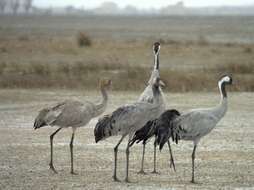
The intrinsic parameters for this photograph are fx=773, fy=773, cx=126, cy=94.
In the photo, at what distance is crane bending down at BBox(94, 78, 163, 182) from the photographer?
11.4m

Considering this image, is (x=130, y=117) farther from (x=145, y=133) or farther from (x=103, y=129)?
(x=145, y=133)

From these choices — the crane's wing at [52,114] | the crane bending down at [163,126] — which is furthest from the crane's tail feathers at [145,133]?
the crane's wing at [52,114]

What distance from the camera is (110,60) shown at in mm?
35094

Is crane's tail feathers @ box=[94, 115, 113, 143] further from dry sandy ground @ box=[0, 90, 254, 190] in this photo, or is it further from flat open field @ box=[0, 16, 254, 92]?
flat open field @ box=[0, 16, 254, 92]

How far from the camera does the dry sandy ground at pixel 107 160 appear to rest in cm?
1100

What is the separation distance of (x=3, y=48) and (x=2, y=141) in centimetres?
2794

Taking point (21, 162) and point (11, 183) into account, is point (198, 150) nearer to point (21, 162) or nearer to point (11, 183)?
point (21, 162)

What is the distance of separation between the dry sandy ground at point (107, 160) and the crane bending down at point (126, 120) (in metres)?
0.60

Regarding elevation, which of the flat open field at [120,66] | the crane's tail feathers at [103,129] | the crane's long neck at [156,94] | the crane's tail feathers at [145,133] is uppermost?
the crane's long neck at [156,94]

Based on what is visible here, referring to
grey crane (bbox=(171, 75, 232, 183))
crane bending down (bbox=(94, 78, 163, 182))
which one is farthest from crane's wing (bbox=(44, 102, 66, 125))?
grey crane (bbox=(171, 75, 232, 183))

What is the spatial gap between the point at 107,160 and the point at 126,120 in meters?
1.61

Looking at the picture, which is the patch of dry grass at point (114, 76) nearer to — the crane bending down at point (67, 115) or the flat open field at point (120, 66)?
the flat open field at point (120, 66)

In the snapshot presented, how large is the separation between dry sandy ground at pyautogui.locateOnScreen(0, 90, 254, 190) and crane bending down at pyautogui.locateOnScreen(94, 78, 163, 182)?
1.98ft

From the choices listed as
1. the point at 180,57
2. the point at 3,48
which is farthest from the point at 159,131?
the point at 3,48
